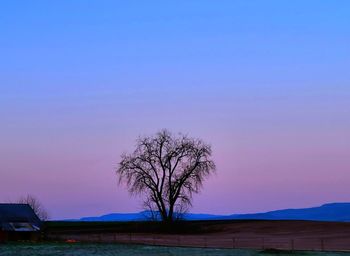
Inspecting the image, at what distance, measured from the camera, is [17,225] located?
9450cm

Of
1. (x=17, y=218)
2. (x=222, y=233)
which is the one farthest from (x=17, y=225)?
(x=222, y=233)

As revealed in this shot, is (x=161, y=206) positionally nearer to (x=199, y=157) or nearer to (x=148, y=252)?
(x=199, y=157)

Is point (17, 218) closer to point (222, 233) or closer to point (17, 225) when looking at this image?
point (17, 225)

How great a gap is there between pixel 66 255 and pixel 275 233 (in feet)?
152

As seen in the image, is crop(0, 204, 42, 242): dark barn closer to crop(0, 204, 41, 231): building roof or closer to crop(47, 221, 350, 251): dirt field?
crop(0, 204, 41, 231): building roof

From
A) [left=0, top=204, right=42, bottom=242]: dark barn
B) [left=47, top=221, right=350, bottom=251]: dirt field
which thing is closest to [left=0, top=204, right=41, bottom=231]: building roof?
[left=0, top=204, right=42, bottom=242]: dark barn

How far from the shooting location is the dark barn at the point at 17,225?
9294cm

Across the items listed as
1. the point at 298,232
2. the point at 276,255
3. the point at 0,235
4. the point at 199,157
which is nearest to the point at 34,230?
the point at 0,235

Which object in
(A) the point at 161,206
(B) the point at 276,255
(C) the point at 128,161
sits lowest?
→ (B) the point at 276,255

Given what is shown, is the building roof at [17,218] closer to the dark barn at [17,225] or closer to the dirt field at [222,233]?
the dark barn at [17,225]

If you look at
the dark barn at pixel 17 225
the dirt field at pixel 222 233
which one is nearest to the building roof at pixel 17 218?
the dark barn at pixel 17 225

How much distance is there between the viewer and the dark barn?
9294 centimetres

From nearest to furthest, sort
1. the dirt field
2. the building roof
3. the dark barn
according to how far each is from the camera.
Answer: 1. the dirt field
2. the dark barn
3. the building roof

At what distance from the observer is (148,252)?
63.4 metres
